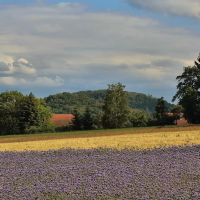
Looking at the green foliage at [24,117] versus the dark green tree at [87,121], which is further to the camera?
the green foliage at [24,117]

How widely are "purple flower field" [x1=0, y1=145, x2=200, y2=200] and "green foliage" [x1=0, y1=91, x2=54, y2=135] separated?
62973mm

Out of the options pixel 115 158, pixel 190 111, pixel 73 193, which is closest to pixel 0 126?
pixel 190 111

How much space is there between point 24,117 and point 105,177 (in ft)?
259

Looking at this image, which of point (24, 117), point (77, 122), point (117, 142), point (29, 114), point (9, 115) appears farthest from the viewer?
point (9, 115)

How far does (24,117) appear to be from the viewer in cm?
9369

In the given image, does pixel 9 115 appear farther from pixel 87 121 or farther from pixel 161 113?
pixel 161 113

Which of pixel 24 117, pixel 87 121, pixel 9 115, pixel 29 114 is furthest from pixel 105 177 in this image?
pixel 9 115

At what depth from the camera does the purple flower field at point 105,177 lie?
1409cm

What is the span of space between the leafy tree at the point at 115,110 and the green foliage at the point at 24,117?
13.3m

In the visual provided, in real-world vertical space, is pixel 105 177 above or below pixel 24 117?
below

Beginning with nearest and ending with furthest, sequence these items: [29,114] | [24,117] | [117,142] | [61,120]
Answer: [117,142], [29,114], [24,117], [61,120]

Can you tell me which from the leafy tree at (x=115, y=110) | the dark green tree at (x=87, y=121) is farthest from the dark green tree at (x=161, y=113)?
the dark green tree at (x=87, y=121)

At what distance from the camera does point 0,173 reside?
19.9 m

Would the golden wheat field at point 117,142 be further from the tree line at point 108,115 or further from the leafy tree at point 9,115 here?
the leafy tree at point 9,115
